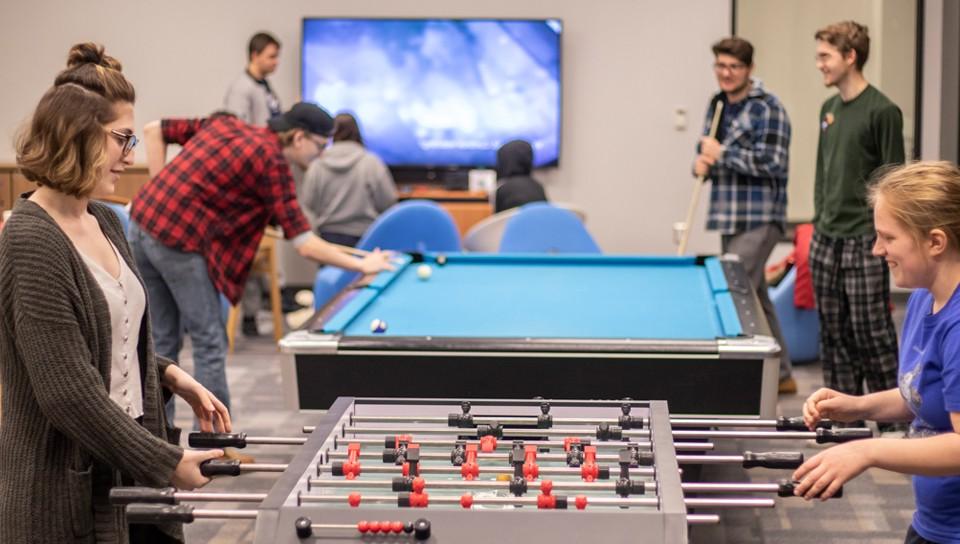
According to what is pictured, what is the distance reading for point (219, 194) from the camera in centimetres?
414

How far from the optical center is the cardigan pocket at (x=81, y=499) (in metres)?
2.01

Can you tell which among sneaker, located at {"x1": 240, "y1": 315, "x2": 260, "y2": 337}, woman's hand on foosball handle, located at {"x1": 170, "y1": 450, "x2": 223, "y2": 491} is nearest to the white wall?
sneaker, located at {"x1": 240, "y1": 315, "x2": 260, "y2": 337}

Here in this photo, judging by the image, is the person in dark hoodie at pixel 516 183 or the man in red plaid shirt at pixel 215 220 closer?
the man in red plaid shirt at pixel 215 220

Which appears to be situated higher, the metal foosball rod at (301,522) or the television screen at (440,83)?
the television screen at (440,83)

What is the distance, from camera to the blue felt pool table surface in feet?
11.2

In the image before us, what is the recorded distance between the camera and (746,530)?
383 centimetres

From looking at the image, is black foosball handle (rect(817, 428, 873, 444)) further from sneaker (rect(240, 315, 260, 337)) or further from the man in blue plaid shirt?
sneaker (rect(240, 315, 260, 337))

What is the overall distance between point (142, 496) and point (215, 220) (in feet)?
7.99

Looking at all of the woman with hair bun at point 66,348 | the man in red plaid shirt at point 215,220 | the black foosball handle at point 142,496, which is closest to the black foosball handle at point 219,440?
the woman with hair bun at point 66,348

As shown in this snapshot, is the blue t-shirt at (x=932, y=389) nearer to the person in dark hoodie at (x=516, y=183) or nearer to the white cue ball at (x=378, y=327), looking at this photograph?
the white cue ball at (x=378, y=327)

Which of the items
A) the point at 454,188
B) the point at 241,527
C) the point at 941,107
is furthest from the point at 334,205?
the point at 941,107

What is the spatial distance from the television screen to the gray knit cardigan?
6.15 metres

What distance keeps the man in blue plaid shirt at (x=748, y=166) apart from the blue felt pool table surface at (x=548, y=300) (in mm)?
705

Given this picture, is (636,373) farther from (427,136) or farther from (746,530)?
(427,136)
